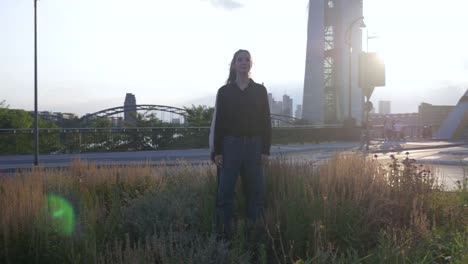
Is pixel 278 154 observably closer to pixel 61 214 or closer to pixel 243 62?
pixel 243 62

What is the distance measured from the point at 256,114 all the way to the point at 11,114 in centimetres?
2336

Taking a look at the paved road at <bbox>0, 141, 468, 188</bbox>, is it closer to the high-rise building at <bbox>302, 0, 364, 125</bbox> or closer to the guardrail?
the guardrail

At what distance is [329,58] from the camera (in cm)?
5553

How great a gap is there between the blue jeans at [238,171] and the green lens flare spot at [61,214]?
141cm

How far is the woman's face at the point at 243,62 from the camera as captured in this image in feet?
16.0

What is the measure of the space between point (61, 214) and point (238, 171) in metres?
1.71

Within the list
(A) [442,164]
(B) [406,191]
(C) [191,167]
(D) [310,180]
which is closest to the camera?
(B) [406,191]

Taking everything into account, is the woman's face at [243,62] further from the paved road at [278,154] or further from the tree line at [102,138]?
the tree line at [102,138]

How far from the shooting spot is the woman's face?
488cm

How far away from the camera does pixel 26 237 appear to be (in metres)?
4.23

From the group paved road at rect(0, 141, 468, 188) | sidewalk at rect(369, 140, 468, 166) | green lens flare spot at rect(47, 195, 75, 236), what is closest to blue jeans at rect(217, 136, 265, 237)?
green lens flare spot at rect(47, 195, 75, 236)

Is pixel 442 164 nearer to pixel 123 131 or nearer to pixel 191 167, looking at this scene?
pixel 191 167

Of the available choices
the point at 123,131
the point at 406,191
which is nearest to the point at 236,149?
the point at 406,191

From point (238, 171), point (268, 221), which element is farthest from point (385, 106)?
point (268, 221)
